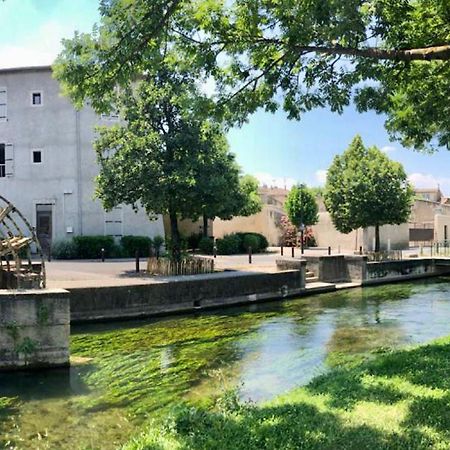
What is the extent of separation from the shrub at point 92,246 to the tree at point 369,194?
12593mm

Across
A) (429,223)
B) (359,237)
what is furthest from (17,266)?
(429,223)

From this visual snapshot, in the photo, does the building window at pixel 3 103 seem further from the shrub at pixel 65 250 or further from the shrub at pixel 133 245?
the shrub at pixel 133 245

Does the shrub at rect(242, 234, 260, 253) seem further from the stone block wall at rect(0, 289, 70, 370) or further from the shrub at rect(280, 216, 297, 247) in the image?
the stone block wall at rect(0, 289, 70, 370)

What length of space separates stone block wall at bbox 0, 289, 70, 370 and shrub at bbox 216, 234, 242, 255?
83.4 feet

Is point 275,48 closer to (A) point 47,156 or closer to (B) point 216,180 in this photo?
(B) point 216,180

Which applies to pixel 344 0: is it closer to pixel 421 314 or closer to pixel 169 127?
pixel 421 314

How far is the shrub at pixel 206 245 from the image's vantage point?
3691cm

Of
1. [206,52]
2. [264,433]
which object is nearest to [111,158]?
[206,52]

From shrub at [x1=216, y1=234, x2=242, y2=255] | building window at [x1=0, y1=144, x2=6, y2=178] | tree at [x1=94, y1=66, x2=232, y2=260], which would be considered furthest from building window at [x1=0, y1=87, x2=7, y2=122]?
shrub at [x1=216, y1=234, x2=242, y2=255]

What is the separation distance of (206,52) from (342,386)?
17.5 feet

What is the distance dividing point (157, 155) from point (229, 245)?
54.0ft

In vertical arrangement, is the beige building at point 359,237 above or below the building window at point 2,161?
below

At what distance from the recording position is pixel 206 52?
9148 mm

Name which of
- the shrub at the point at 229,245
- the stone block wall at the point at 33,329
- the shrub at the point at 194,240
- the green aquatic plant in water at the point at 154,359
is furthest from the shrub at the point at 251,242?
the stone block wall at the point at 33,329
